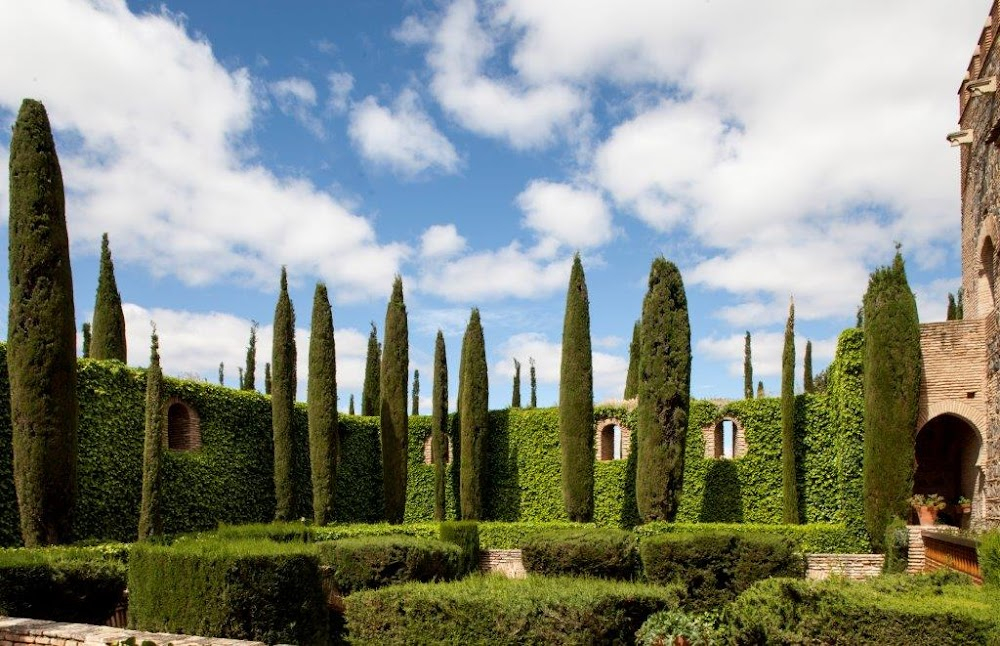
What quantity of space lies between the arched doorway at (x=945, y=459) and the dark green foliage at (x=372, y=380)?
1973 centimetres

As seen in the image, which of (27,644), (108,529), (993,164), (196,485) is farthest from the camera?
(196,485)

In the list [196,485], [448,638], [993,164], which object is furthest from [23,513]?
[993,164]

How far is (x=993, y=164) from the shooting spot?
1274 cm

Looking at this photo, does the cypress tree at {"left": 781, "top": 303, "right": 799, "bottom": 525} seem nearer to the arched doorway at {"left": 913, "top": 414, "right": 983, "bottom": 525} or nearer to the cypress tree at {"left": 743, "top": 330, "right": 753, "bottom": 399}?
the arched doorway at {"left": 913, "top": 414, "right": 983, "bottom": 525}

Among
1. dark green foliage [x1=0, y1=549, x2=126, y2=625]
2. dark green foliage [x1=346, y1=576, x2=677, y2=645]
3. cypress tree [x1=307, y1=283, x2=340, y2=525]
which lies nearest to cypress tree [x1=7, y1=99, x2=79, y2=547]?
dark green foliage [x1=0, y1=549, x2=126, y2=625]

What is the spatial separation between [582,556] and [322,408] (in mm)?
11075

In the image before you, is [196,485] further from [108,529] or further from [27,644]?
[27,644]

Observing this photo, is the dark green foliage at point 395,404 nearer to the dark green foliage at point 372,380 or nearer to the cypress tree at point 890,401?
the dark green foliage at point 372,380

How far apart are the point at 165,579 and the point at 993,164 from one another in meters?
14.0

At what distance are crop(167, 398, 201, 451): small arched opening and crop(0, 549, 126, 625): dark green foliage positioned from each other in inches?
371

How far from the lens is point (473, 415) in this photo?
22688 millimetres

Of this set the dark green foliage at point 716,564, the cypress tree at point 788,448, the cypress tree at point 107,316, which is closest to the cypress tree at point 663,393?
the cypress tree at point 788,448

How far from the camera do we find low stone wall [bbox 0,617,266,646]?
589 cm

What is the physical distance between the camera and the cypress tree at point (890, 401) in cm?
1477
